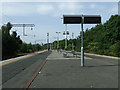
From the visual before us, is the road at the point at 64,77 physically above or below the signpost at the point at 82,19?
below

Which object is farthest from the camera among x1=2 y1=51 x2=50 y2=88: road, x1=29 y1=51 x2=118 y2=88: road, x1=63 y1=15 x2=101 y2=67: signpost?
x1=63 y1=15 x2=101 y2=67: signpost

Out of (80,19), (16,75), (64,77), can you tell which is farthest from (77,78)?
(80,19)

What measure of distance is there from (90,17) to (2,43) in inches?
810

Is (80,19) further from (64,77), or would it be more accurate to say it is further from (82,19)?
(64,77)

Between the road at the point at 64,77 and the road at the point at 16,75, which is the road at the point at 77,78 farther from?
the road at the point at 16,75

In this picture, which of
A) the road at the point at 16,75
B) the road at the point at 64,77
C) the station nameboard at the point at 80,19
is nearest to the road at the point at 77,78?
the road at the point at 64,77

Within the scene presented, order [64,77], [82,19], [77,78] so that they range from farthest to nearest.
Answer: [82,19], [64,77], [77,78]

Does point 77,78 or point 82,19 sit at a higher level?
point 82,19

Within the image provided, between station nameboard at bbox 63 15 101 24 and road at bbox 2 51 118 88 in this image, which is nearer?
road at bbox 2 51 118 88

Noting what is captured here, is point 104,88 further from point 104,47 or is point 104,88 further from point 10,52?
point 104,47

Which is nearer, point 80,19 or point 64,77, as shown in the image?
point 64,77

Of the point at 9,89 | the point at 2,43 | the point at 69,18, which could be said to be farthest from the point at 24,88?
the point at 2,43

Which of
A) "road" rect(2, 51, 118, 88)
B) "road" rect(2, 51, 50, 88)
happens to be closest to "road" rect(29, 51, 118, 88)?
"road" rect(2, 51, 118, 88)

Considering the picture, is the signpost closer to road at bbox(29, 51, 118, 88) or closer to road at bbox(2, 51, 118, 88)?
road at bbox(2, 51, 118, 88)
